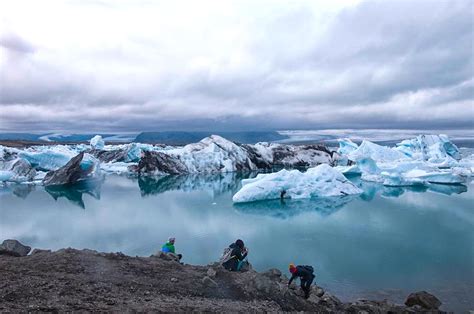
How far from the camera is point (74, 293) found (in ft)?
14.2

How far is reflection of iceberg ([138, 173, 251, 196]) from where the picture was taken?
72.9 ft

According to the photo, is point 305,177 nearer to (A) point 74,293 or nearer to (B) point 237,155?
(B) point 237,155

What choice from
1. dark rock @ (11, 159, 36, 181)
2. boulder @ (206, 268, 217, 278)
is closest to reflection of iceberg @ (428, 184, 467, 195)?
boulder @ (206, 268, 217, 278)

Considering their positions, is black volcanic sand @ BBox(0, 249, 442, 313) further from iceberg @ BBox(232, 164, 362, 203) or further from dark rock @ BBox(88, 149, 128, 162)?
dark rock @ BBox(88, 149, 128, 162)

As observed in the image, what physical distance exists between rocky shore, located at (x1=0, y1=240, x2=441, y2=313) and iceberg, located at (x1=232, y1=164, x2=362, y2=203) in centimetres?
Answer: 1092

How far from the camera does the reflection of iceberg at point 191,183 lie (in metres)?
22.2

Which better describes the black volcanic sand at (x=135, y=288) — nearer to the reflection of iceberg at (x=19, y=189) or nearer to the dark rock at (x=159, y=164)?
the reflection of iceberg at (x=19, y=189)

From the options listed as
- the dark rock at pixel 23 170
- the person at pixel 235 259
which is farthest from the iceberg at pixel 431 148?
the person at pixel 235 259

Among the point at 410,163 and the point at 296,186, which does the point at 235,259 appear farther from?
the point at 410,163

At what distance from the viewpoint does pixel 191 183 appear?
25188 mm

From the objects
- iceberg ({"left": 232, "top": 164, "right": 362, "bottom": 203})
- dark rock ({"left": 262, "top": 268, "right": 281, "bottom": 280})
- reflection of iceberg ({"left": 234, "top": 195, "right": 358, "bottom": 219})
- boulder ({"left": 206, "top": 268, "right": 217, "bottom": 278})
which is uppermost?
boulder ({"left": 206, "top": 268, "right": 217, "bottom": 278})

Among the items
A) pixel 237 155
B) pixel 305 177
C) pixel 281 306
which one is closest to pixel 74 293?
pixel 281 306

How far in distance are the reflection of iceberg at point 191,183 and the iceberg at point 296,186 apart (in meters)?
3.61

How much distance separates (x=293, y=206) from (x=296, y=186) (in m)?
2.16
